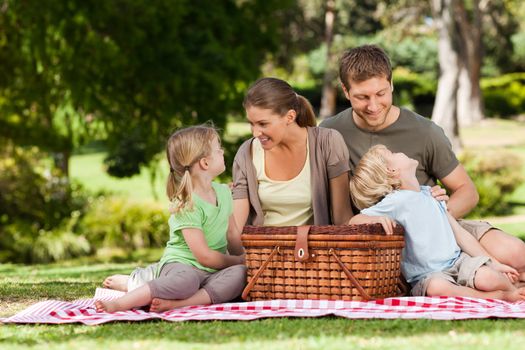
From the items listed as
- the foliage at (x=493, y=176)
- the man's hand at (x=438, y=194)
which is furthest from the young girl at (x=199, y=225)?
the foliage at (x=493, y=176)

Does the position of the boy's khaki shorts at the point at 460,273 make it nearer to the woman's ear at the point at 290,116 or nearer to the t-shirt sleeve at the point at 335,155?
the t-shirt sleeve at the point at 335,155

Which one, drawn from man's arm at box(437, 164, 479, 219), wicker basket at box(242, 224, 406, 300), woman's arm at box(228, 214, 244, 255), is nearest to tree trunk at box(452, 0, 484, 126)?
man's arm at box(437, 164, 479, 219)

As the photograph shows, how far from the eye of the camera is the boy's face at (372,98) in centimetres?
570

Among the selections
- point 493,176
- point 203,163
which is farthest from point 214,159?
point 493,176

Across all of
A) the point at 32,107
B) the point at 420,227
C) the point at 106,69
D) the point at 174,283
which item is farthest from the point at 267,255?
the point at 32,107

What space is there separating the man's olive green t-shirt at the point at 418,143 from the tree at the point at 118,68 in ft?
22.8

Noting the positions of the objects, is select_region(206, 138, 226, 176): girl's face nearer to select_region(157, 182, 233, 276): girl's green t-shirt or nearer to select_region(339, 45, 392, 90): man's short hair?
select_region(157, 182, 233, 276): girl's green t-shirt

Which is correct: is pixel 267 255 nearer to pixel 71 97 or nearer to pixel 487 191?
pixel 71 97

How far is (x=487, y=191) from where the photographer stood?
18062 mm

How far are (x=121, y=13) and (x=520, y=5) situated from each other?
86.0 ft

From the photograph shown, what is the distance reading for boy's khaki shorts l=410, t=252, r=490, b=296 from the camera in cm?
531

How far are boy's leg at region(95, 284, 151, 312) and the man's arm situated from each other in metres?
2.02

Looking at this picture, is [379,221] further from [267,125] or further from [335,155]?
[267,125]

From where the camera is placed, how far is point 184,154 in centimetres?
554
